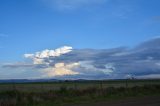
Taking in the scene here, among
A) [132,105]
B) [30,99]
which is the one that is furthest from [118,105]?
[30,99]

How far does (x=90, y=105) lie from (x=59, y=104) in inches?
106

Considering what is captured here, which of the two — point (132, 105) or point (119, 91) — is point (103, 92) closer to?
point (119, 91)

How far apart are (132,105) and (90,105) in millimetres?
2858

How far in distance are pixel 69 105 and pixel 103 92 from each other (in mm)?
9773

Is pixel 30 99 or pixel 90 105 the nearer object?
pixel 90 105

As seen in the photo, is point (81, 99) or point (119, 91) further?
point (119, 91)

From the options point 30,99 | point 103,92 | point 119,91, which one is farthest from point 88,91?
point 30,99

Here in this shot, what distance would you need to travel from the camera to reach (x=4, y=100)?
24.4m

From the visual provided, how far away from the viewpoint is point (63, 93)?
3203 cm

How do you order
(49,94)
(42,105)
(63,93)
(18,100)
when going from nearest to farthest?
(42,105), (18,100), (49,94), (63,93)

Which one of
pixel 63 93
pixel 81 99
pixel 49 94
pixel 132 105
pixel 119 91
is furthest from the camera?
pixel 119 91

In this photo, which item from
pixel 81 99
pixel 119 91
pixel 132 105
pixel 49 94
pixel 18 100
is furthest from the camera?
pixel 119 91

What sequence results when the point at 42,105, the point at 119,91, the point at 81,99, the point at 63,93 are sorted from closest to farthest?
the point at 42,105
the point at 81,99
the point at 63,93
the point at 119,91

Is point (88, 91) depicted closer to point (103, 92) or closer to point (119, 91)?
point (103, 92)
